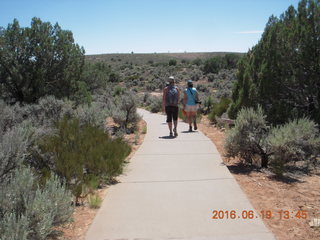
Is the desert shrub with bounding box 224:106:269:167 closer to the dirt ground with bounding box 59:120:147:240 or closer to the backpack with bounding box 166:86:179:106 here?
the dirt ground with bounding box 59:120:147:240

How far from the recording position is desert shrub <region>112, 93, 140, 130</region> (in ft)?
40.4

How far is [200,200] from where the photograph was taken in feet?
15.5

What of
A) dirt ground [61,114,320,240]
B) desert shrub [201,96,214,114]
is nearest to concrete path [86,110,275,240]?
dirt ground [61,114,320,240]

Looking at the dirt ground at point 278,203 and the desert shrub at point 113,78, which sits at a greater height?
the desert shrub at point 113,78

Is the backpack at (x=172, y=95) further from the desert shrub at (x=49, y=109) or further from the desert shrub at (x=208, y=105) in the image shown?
the desert shrub at (x=208, y=105)

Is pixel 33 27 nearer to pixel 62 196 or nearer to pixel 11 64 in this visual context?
pixel 11 64

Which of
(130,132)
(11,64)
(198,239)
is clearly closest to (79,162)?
(198,239)

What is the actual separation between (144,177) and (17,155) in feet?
7.76

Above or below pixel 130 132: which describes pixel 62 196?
above

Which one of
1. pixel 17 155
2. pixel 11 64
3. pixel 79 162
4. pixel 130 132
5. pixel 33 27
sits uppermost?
pixel 33 27

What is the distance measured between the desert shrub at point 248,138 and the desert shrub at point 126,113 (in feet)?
20.7

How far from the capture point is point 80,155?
18.0ft

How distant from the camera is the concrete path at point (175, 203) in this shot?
3.78 metres
